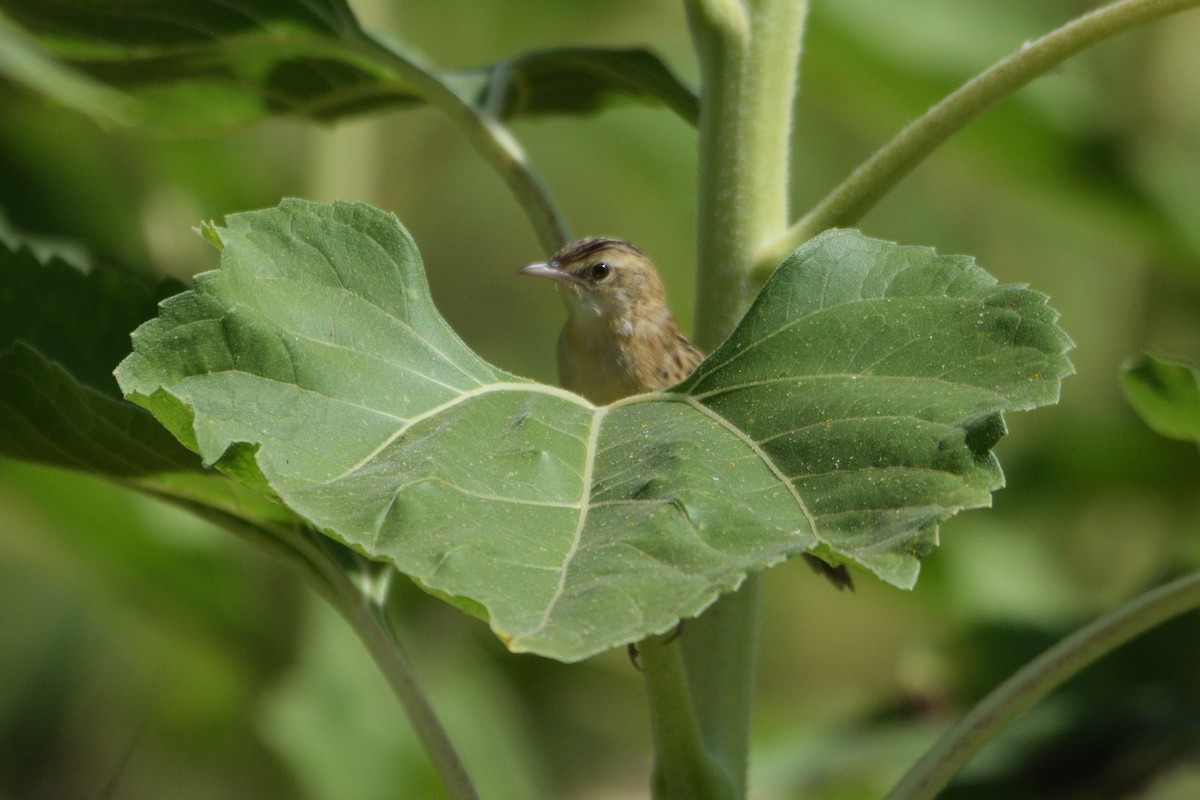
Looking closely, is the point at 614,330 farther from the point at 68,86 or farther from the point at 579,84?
the point at 68,86

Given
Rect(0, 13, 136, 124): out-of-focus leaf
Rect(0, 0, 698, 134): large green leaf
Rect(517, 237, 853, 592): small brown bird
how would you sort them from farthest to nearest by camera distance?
Rect(517, 237, 853, 592): small brown bird
Rect(0, 13, 136, 124): out-of-focus leaf
Rect(0, 0, 698, 134): large green leaf

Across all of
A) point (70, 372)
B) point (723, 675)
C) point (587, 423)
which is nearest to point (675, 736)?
point (723, 675)

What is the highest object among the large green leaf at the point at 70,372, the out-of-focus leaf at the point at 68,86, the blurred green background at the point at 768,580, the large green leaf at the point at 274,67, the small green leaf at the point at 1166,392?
the large green leaf at the point at 274,67

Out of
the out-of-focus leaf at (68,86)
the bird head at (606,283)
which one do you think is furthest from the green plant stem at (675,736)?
the bird head at (606,283)

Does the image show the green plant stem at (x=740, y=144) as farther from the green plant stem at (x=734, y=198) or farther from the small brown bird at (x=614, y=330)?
the small brown bird at (x=614, y=330)

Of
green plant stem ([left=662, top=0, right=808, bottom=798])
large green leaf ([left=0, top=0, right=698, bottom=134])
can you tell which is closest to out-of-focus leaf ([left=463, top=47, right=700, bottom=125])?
large green leaf ([left=0, top=0, right=698, bottom=134])

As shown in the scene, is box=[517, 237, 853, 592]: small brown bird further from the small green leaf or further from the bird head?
the small green leaf

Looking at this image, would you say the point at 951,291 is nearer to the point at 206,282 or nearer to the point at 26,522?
the point at 206,282
